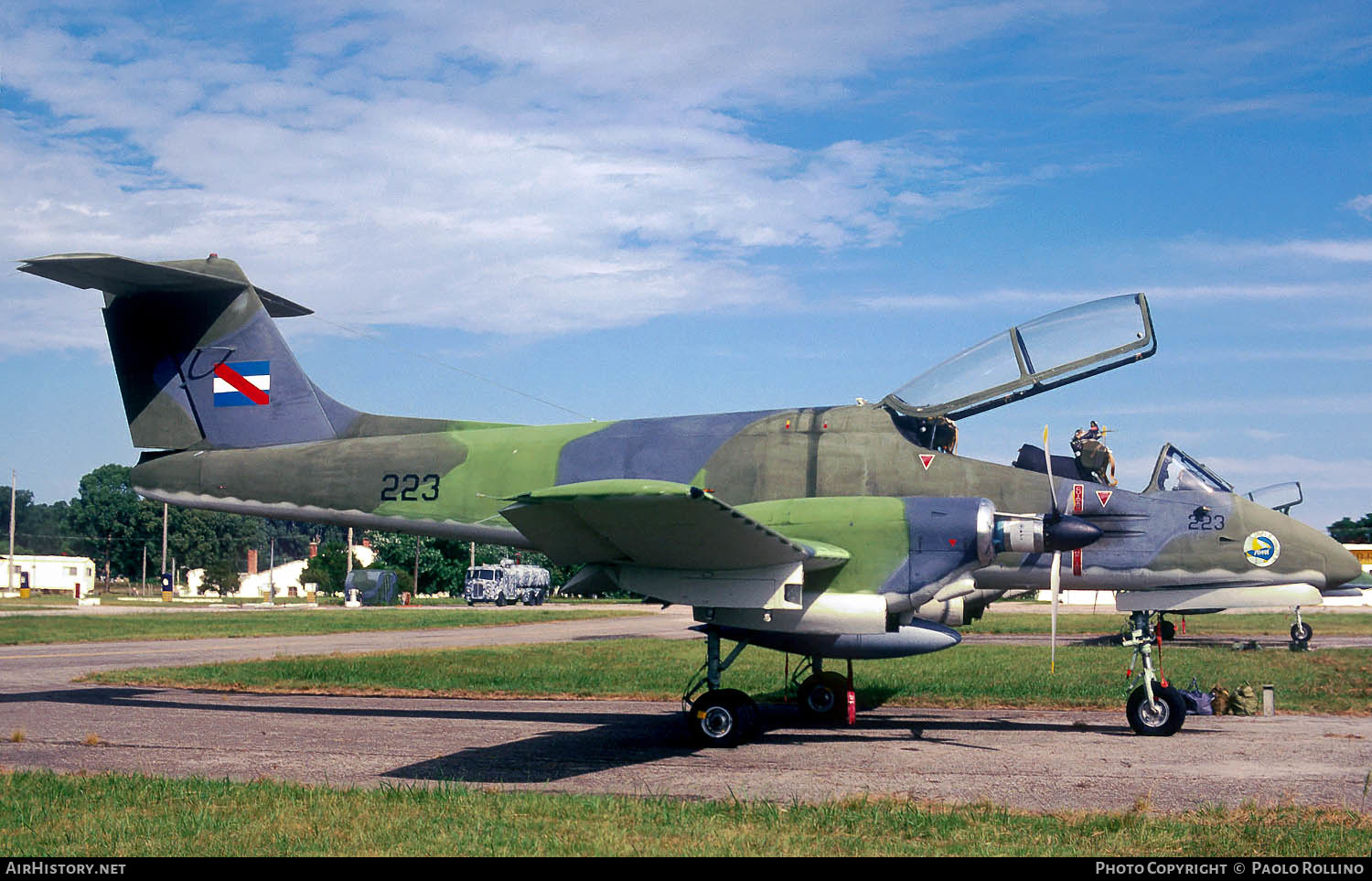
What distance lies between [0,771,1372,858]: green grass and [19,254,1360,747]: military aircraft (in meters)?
2.99

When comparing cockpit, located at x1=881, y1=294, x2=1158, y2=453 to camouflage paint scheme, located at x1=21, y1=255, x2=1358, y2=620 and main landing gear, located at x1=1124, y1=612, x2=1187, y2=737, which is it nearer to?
camouflage paint scheme, located at x1=21, y1=255, x2=1358, y2=620

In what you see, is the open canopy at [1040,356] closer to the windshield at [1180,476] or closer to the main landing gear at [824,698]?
the windshield at [1180,476]

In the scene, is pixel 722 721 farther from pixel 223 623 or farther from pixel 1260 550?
pixel 223 623

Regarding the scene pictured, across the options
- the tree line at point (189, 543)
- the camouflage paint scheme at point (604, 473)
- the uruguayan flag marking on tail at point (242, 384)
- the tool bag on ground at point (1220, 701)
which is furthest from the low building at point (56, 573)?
the tool bag on ground at point (1220, 701)

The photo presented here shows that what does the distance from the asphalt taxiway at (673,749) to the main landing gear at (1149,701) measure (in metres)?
0.26

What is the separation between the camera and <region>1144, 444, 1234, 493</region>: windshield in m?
14.7

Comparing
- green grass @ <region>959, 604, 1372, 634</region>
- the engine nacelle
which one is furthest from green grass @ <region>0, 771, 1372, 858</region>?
green grass @ <region>959, 604, 1372, 634</region>

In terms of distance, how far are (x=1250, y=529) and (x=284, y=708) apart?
14124mm

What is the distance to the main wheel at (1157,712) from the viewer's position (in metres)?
13.8

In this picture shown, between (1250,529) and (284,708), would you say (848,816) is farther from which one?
(284,708)

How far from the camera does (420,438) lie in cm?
1691

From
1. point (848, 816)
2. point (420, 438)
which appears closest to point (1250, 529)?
point (848, 816)

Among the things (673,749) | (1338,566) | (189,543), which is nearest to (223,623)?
(673,749)
